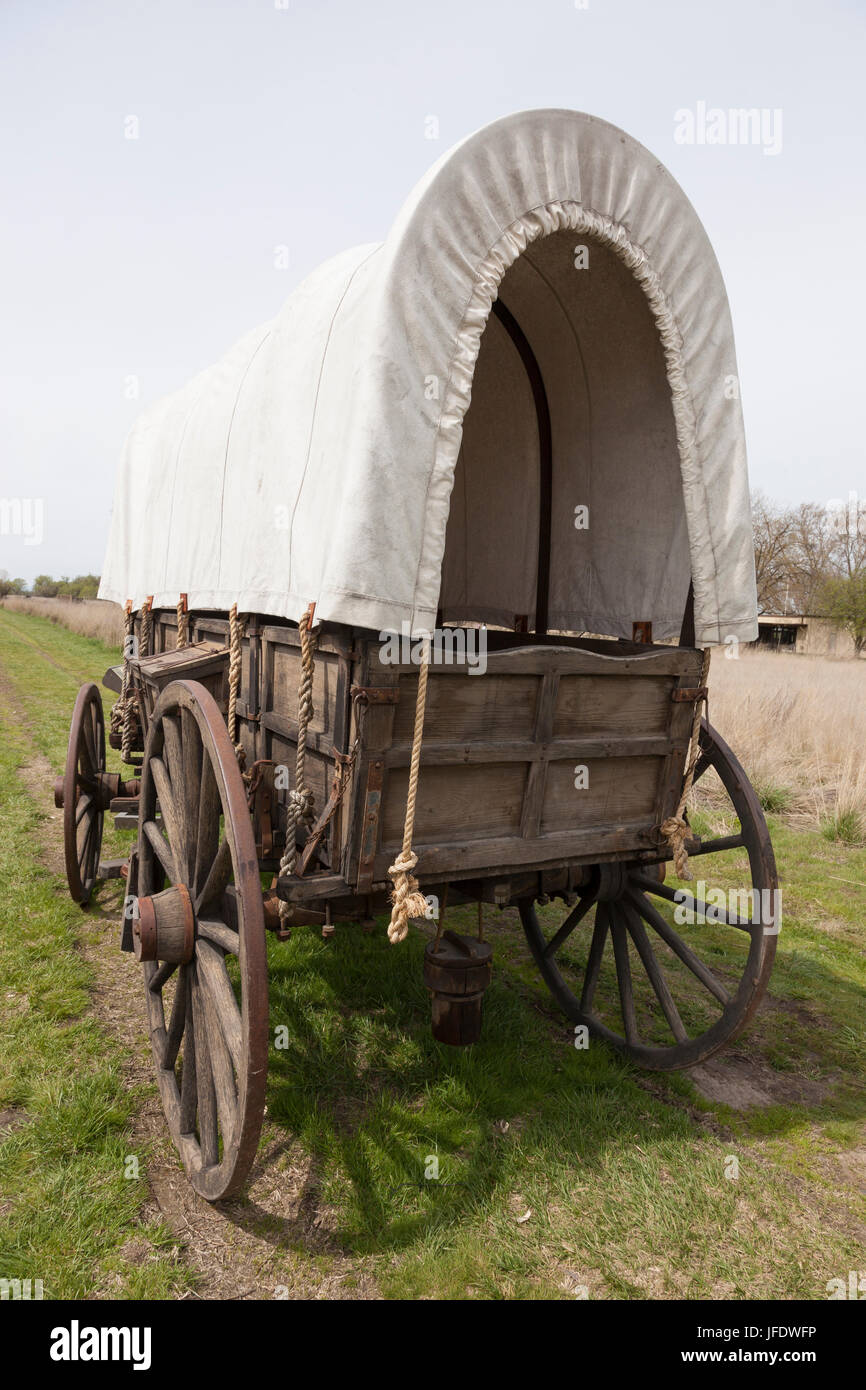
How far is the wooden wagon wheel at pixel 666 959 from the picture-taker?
3012 millimetres

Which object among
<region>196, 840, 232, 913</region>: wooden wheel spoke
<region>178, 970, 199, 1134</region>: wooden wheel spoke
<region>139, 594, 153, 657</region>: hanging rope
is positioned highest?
<region>139, 594, 153, 657</region>: hanging rope

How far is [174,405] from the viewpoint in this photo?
483 centimetres

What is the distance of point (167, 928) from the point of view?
2.61 metres

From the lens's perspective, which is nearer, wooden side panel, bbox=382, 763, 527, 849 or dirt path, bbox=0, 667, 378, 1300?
dirt path, bbox=0, 667, 378, 1300

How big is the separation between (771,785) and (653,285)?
20.1ft

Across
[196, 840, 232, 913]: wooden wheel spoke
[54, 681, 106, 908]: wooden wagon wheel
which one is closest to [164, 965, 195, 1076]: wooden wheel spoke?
[196, 840, 232, 913]: wooden wheel spoke

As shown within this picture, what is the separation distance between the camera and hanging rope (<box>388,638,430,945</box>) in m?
2.28

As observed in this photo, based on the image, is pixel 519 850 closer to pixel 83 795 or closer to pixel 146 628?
pixel 146 628

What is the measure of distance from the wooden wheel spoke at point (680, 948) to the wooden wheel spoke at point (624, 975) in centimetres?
13

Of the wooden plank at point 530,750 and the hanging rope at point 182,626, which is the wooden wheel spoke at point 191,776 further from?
the hanging rope at point 182,626

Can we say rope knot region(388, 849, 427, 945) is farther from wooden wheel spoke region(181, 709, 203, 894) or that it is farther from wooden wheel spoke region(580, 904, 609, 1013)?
wooden wheel spoke region(580, 904, 609, 1013)

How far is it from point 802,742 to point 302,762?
7.50 meters

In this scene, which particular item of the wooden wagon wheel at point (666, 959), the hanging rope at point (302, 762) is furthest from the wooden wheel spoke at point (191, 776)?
the wooden wagon wheel at point (666, 959)

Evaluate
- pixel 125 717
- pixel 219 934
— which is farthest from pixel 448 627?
pixel 125 717
